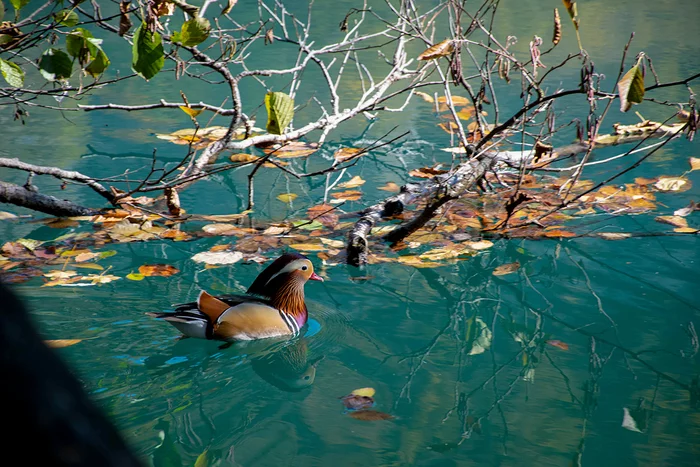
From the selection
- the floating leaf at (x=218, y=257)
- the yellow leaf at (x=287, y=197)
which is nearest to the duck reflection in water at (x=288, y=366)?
the floating leaf at (x=218, y=257)

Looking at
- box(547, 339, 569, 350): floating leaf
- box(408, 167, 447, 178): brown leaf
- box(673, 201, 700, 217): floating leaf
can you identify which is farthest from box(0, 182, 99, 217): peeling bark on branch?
box(673, 201, 700, 217): floating leaf

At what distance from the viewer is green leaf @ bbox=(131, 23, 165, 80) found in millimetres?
2688

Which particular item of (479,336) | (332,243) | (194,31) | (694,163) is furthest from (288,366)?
(694,163)

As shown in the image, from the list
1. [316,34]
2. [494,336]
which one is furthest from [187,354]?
[316,34]

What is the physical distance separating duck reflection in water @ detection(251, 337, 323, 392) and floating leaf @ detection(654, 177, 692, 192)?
387 cm

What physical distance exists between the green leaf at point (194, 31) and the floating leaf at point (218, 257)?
195 cm

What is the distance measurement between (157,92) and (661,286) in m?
7.33

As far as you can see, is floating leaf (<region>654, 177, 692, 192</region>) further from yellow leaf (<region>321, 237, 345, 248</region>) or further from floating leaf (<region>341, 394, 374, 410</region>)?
floating leaf (<region>341, 394, 374, 410</region>)

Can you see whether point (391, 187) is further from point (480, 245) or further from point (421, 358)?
point (421, 358)

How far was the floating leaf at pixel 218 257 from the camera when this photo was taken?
468cm

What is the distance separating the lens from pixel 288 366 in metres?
3.61

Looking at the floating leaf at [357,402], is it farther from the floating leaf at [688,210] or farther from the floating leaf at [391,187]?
the floating leaf at [688,210]

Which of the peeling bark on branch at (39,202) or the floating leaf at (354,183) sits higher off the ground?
the floating leaf at (354,183)

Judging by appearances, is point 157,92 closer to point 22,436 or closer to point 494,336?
point 494,336
